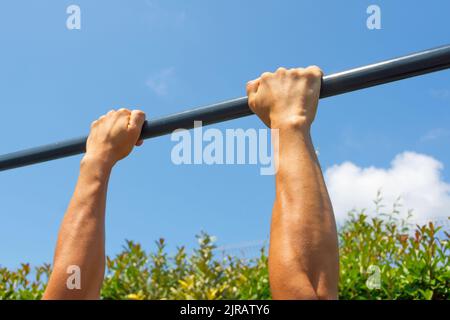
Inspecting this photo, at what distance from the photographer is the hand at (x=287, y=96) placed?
1.30 m

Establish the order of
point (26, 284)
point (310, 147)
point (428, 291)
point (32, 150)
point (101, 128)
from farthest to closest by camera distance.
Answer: point (26, 284) → point (428, 291) → point (32, 150) → point (101, 128) → point (310, 147)

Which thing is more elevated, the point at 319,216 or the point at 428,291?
the point at 428,291

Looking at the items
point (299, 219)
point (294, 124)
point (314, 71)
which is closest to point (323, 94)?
point (314, 71)

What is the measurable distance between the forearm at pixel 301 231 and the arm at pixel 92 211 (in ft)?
2.03

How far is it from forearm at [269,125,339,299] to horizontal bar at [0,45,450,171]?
242 millimetres

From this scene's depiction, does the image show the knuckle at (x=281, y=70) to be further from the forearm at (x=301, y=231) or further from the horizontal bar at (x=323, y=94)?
the forearm at (x=301, y=231)

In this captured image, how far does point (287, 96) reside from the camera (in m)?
1.34

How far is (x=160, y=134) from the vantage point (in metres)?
1.71

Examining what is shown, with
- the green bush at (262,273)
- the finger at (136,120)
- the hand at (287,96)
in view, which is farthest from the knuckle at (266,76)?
the green bush at (262,273)

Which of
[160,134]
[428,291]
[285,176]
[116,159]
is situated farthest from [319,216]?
[428,291]

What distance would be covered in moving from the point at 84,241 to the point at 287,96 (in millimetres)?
705

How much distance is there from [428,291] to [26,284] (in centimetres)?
321

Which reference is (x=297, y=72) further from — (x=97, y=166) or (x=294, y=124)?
(x=97, y=166)
